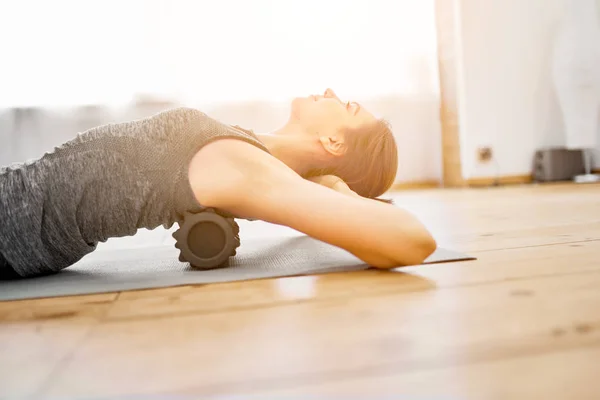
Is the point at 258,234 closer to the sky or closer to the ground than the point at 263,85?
closer to the ground

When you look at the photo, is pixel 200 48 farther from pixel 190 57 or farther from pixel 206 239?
pixel 206 239

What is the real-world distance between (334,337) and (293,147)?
2.54 ft

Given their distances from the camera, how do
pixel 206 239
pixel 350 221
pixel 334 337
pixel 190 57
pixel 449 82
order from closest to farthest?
pixel 334 337 → pixel 350 221 → pixel 206 239 → pixel 190 57 → pixel 449 82

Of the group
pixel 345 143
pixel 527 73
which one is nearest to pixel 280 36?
pixel 527 73

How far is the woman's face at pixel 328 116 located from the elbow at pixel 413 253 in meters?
0.42

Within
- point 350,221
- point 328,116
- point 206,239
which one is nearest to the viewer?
point 350,221

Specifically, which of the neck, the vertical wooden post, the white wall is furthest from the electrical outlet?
the neck

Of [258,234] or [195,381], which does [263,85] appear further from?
[195,381]

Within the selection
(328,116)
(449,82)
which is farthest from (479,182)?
(328,116)

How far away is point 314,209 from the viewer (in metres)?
1.07

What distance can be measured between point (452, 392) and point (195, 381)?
0.84 feet

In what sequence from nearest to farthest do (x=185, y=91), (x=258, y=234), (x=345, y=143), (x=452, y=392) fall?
1. (x=452, y=392)
2. (x=345, y=143)
3. (x=258, y=234)
4. (x=185, y=91)

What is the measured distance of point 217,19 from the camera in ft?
11.5

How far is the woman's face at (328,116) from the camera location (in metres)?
1.41
